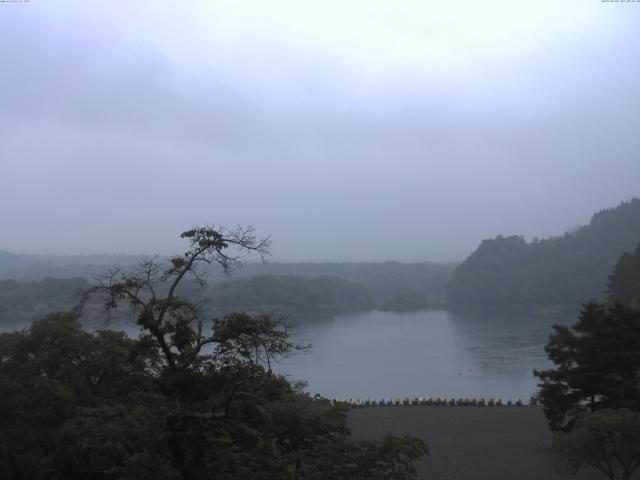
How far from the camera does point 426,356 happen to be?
130ft

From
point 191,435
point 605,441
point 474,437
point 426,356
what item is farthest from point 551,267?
point 191,435

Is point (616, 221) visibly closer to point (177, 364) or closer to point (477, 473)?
point (477, 473)

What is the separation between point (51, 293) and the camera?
59844mm

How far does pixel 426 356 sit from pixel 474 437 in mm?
24886

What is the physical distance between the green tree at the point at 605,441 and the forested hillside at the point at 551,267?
193 ft

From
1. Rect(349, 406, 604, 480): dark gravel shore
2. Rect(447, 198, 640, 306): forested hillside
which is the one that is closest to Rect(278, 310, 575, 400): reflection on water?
Rect(349, 406, 604, 480): dark gravel shore

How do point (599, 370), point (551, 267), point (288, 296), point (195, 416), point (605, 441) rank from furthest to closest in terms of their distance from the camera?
point (551, 267)
point (288, 296)
point (599, 370)
point (605, 441)
point (195, 416)

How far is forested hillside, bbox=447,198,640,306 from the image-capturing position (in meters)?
68.2

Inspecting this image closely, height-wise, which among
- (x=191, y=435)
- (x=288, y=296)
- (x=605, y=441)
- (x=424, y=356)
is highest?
(x=191, y=435)

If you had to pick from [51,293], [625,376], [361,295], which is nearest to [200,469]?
[625,376]

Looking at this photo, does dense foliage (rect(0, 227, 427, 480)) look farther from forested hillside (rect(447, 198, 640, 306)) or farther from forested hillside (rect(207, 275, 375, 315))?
forested hillside (rect(447, 198, 640, 306))

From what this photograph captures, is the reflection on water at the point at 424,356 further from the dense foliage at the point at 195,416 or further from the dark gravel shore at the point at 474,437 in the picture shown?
the dense foliage at the point at 195,416

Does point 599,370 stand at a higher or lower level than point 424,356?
higher

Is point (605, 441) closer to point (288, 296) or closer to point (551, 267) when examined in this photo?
point (288, 296)
